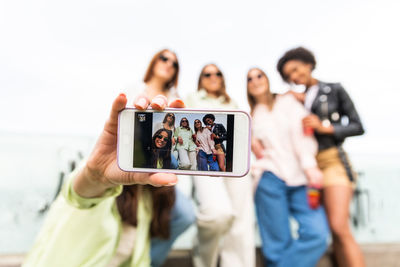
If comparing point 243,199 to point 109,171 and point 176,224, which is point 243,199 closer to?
point 176,224

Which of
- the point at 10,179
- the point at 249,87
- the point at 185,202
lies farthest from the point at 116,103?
the point at 10,179

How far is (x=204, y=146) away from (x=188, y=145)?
0.14ft

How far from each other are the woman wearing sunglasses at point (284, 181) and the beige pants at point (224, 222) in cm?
12

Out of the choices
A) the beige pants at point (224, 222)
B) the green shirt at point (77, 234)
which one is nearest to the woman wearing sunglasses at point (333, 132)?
the beige pants at point (224, 222)

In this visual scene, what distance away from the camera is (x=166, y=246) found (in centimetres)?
149

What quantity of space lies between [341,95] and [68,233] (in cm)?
176

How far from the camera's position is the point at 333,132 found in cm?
181

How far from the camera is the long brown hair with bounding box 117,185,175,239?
4.19 ft

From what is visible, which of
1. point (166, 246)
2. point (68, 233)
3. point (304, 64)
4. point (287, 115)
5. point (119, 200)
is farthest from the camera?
point (304, 64)

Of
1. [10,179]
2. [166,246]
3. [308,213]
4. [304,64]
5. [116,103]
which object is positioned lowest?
[166,246]

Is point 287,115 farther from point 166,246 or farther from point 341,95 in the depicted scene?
point 166,246

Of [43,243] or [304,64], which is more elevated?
[304,64]

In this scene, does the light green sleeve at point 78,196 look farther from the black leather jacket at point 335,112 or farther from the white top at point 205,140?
the black leather jacket at point 335,112

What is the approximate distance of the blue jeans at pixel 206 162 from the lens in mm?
786
